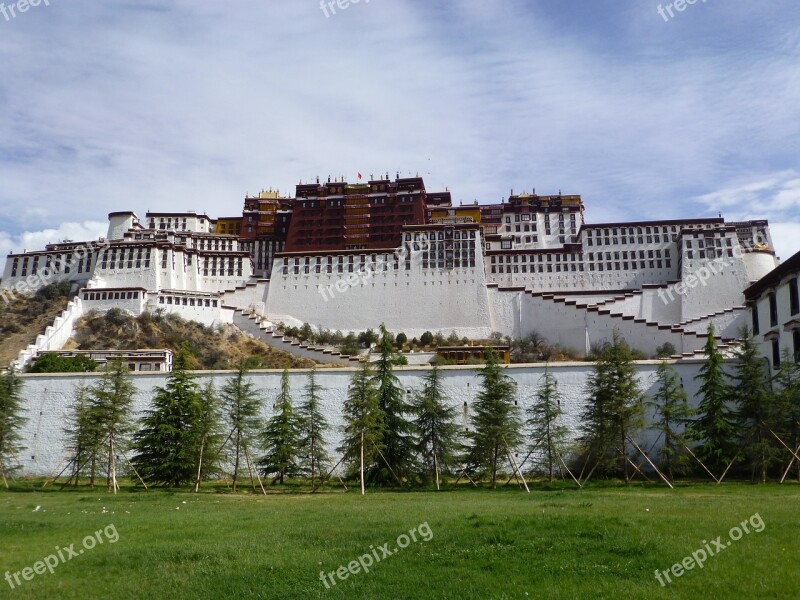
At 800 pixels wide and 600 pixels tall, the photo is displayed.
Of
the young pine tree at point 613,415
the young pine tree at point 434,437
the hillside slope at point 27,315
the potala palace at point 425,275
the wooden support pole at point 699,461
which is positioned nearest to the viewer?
the wooden support pole at point 699,461

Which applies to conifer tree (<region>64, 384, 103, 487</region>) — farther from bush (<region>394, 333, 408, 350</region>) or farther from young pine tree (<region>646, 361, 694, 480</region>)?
bush (<region>394, 333, 408, 350</region>)

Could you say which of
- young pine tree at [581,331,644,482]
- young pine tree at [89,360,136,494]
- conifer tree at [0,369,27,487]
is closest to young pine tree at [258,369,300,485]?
young pine tree at [89,360,136,494]

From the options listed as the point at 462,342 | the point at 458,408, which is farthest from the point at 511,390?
the point at 462,342

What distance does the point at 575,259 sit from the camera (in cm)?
8512

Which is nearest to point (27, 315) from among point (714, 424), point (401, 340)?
point (401, 340)

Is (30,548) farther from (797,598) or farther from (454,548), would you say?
(797,598)

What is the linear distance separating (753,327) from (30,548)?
3369cm

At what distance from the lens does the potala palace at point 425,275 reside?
74.4 m

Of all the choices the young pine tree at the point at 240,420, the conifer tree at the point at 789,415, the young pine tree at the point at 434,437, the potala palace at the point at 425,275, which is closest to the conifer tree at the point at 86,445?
the young pine tree at the point at 240,420

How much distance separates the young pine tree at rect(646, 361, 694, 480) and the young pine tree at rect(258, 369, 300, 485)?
14674 mm

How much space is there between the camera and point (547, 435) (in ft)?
104

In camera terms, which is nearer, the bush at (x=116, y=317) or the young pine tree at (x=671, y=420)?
the young pine tree at (x=671, y=420)

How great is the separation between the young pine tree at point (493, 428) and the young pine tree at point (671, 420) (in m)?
5.71

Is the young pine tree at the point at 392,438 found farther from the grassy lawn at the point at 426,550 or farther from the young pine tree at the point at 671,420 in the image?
the young pine tree at the point at 671,420
